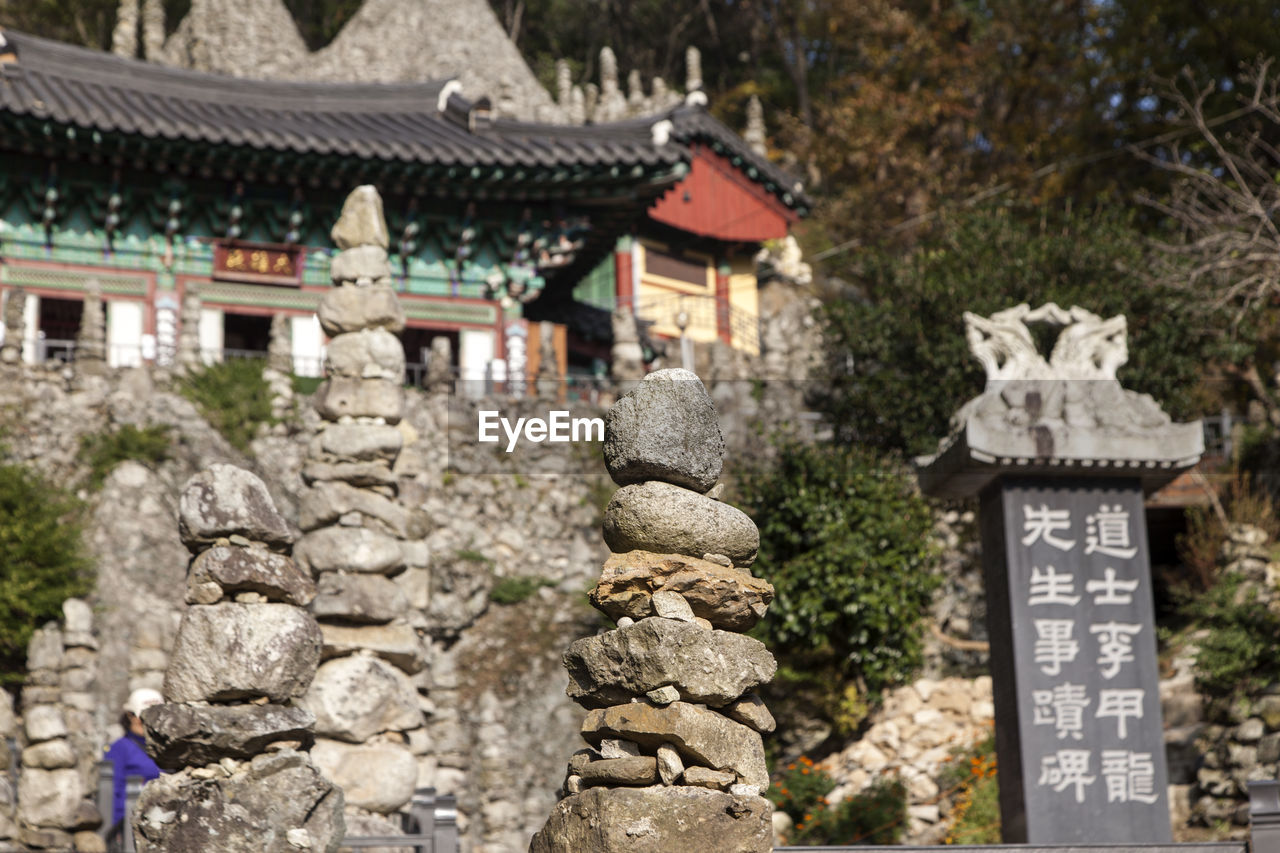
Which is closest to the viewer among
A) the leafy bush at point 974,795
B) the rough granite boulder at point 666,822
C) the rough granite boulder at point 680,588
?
the rough granite boulder at point 666,822

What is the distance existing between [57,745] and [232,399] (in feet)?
22.2

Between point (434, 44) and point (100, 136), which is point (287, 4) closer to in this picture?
point (434, 44)

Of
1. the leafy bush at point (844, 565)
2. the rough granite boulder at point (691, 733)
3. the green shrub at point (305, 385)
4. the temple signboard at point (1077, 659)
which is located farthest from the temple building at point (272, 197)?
the rough granite boulder at point (691, 733)

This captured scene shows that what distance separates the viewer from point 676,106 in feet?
92.5

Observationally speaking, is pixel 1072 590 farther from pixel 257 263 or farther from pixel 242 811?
pixel 257 263

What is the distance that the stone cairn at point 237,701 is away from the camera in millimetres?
5770

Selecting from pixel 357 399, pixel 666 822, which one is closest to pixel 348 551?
pixel 357 399

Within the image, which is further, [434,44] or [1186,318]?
[434,44]

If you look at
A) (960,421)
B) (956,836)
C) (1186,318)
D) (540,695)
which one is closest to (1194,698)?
(956,836)

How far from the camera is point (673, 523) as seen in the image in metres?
5.31

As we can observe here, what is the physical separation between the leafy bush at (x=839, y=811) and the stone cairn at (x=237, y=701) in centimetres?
780

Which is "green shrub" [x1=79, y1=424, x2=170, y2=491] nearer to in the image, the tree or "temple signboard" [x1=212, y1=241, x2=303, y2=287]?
"temple signboard" [x1=212, y1=241, x2=303, y2=287]

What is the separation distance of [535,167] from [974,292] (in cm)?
714

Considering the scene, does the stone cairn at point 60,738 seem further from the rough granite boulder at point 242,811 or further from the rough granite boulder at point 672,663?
the rough granite boulder at point 672,663
